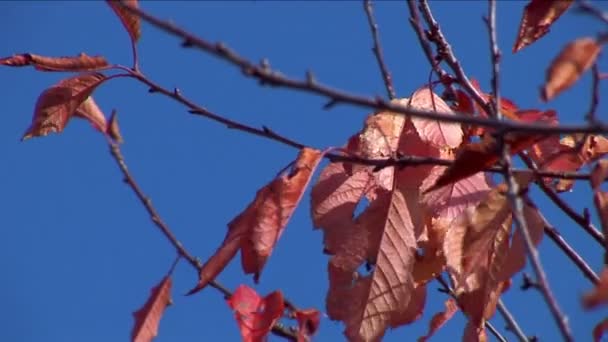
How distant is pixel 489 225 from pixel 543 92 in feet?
1.02

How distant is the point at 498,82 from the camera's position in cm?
97

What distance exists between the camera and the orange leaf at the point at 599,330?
103cm

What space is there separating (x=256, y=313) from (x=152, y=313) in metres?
0.16

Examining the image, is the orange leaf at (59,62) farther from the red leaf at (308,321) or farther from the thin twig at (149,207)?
the red leaf at (308,321)

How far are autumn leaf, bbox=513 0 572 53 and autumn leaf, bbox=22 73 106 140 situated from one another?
1.94 ft

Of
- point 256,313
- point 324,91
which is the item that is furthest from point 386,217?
point 324,91

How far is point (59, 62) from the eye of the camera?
1227 millimetres

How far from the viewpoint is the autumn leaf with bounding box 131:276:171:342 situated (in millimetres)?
1128

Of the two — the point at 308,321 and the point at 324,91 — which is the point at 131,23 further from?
the point at 324,91

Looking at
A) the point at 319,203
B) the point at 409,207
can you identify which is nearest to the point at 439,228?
→ the point at 409,207

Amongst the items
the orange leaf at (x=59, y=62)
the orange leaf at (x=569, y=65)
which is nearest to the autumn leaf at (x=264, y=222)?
the orange leaf at (x=59, y=62)

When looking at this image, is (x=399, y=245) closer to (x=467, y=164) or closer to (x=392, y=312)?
(x=392, y=312)

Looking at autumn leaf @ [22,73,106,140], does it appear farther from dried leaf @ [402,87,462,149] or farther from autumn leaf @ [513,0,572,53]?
autumn leaf @ [513,0,572,53]

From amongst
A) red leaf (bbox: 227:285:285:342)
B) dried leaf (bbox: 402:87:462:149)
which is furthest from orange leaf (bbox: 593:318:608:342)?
red leaf (bbox: 227:285:285:342)
